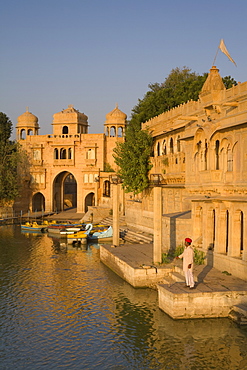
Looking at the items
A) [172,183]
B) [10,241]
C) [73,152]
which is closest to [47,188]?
[73,152]

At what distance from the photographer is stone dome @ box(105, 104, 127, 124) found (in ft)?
171

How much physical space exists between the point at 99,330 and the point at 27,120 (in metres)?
43.0

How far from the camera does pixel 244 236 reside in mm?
15219

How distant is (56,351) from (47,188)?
3974 cm

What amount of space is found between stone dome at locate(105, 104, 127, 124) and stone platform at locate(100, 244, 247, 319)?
3557 centimetres

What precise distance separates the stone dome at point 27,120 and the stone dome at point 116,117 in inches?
363

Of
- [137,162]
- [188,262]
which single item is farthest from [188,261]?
[137,162]

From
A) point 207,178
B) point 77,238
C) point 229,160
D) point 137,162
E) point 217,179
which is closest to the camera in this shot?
point 229,160

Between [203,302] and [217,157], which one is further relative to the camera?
[217,157]

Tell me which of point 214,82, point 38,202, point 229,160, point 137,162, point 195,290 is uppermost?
point 214,82

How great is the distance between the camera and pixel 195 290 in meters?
14.1

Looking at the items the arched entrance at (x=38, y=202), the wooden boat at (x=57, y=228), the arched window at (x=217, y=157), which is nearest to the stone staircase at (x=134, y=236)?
the wooden boat at (x=57, y=228)

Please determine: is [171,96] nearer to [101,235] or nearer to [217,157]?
[101,235]

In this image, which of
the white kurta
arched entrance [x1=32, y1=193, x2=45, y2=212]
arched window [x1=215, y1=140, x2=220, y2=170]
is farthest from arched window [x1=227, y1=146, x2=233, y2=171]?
arched entrance [x1=32, y1=193, x2=45, y2=212]
